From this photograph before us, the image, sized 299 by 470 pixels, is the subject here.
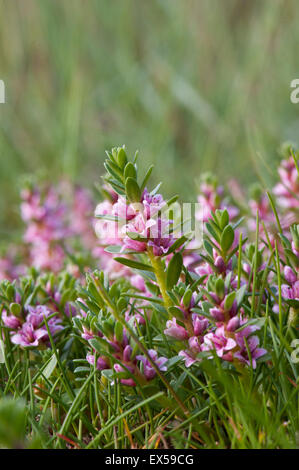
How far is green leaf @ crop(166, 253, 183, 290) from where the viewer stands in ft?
2.76

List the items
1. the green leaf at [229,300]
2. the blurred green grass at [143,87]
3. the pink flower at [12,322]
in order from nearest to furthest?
the green leaf at [229,300], the pink flower at [12,322], the blurred green grass at [143,87]

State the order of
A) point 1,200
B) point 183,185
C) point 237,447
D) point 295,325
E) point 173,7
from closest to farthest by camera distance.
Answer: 1. point 237,447
2. point 295,325
3. point 183,185
4. point 1,200
5. point 173,7

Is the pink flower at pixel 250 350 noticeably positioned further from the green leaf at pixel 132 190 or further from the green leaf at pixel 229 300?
the green leaf at pixel 132 190

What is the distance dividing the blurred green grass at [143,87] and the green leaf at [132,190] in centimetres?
180

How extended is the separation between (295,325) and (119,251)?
13.1 inches

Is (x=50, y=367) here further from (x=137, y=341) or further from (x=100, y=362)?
(x=137, y=341)

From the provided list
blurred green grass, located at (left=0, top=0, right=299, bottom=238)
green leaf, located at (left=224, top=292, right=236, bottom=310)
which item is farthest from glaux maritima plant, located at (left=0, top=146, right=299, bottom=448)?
blurred green grass, located at (left=0, top=0, right=299, bottom=238)

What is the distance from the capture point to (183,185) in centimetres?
271

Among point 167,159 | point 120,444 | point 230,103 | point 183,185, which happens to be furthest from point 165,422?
point 230,103

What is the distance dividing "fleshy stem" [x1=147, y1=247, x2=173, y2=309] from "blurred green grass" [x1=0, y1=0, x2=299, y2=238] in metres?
1.77

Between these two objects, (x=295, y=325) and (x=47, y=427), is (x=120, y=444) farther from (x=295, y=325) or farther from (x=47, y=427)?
(x=295, y=325)

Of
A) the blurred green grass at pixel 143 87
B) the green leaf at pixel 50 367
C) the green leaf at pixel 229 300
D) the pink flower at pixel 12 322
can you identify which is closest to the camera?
the green leaf at pixel 229 300

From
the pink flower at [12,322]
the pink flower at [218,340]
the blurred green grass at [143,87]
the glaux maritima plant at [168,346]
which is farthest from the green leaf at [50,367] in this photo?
the blurred green grass at [143,87]

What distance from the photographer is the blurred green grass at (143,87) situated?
2.90 metres
